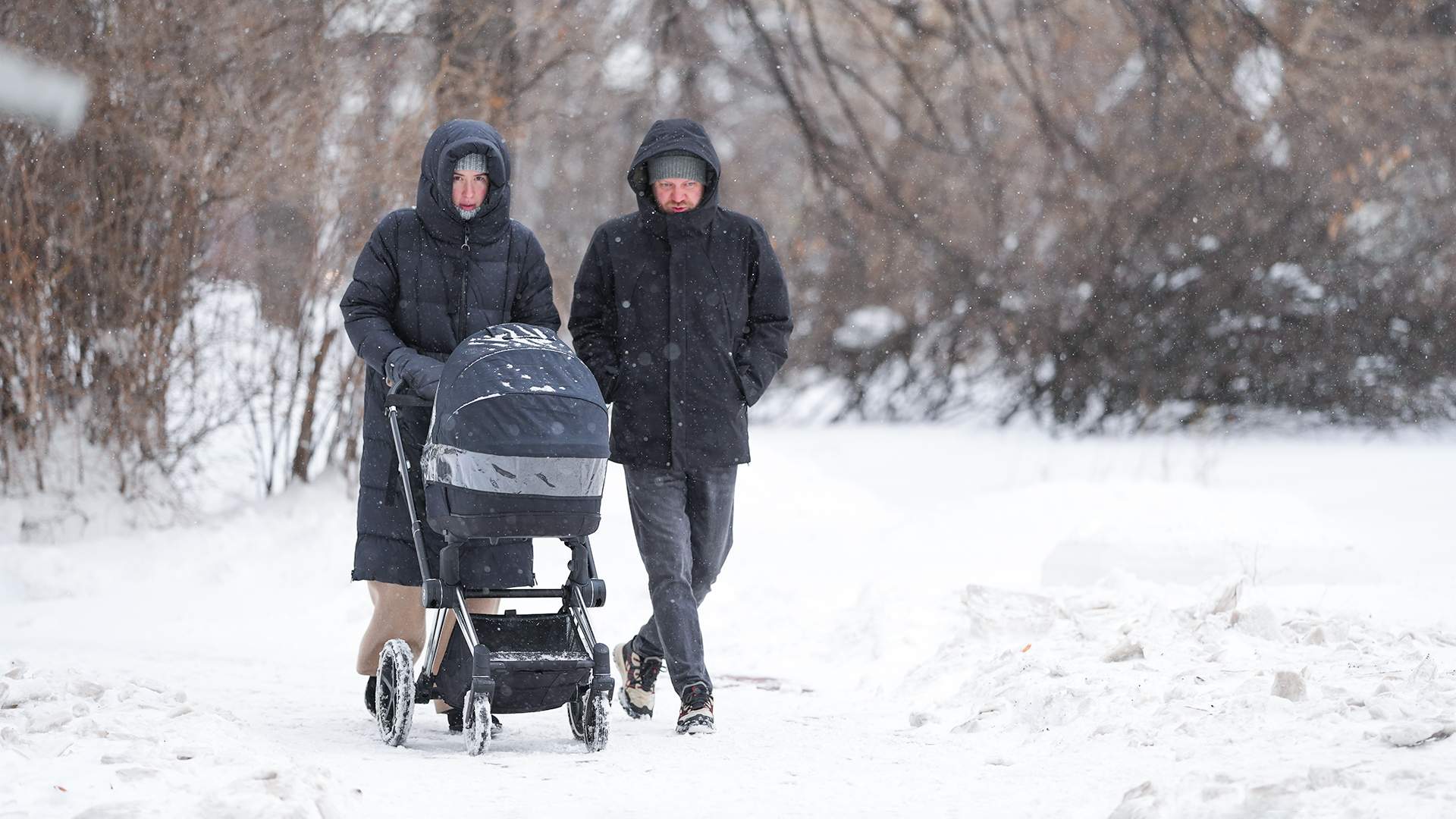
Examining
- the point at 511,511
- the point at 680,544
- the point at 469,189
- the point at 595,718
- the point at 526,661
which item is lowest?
the point at 595,718

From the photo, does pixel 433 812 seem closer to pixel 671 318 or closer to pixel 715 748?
pixel 715 748

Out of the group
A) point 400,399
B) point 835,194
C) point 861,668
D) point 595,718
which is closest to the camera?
point 595,718

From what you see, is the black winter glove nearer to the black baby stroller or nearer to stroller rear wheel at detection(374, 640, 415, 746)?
the black baby stroller

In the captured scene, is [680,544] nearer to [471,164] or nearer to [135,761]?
[471,164]

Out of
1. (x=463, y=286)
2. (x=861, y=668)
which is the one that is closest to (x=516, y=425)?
(x=463, y=286)

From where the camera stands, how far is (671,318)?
5.02m

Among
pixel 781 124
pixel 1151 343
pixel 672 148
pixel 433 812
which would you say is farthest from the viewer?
pixel 781 124

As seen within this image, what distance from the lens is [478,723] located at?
4242 millimetres

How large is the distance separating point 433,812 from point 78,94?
690 cm

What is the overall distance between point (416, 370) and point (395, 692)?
0.94 meters

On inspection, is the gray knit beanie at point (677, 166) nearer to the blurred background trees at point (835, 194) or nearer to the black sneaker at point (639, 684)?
the black sneaker at point (639, 684)

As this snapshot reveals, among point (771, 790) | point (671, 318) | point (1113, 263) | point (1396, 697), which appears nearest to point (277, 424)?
point (671, 318)

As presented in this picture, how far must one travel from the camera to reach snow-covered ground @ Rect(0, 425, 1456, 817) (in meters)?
3.58

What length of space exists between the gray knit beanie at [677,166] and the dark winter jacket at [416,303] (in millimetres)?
488
